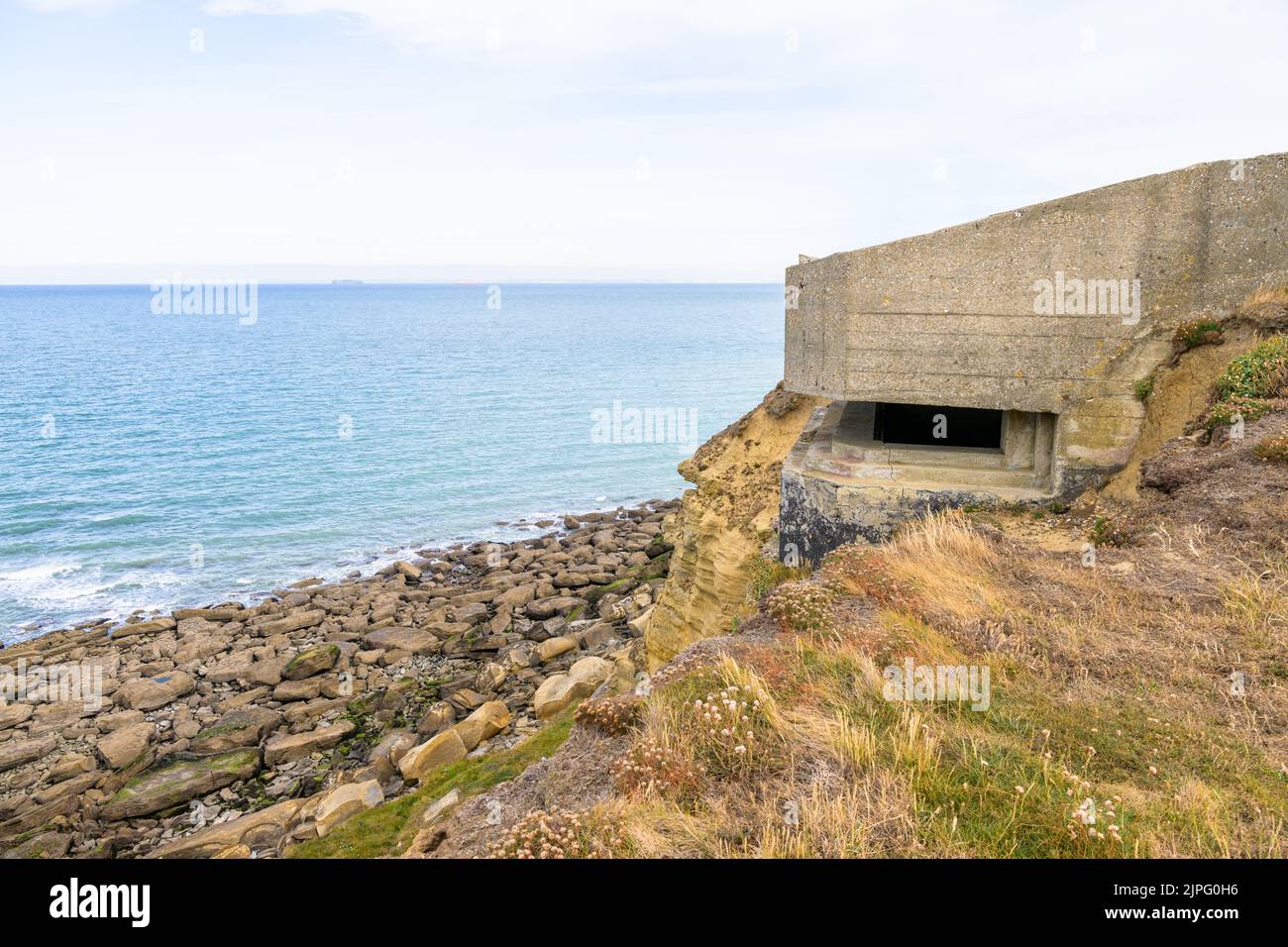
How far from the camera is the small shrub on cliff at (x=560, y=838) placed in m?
4.35

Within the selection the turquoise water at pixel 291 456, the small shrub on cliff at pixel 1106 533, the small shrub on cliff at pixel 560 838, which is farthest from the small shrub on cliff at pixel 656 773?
the turquoise water at pixel 291 456

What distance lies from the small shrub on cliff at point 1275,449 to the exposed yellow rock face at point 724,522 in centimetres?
644

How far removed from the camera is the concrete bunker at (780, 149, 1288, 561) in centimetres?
942

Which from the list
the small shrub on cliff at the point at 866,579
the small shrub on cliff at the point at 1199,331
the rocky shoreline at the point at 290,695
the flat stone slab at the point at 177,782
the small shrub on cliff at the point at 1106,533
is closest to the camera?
the small shrub on cliff at the point at 866,579

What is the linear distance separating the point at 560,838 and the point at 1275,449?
8.40 metres

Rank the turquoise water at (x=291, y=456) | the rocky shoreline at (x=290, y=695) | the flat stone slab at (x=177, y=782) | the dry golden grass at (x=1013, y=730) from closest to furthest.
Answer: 1. the dry golden grass at (x=1013, y=730)
2. the rocky shoreline at (x=290, y=695)
3. the flat stone slab at (x=177, y=782)
4. the turquoise water at (x=291, y=456)

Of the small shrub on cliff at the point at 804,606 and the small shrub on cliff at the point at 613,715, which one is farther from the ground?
the small shrub on cliff at the point at 804,606

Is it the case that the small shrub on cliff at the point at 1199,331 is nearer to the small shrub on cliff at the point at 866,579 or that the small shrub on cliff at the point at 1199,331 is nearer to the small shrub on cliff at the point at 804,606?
Result: the small shrub on cliff at the point at 866,579

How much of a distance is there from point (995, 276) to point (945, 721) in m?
6.57

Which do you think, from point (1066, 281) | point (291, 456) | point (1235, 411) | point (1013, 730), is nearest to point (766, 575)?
point (1066, 281)

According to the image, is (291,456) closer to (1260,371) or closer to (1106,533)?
(1106,533)

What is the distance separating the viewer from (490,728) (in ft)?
49.9

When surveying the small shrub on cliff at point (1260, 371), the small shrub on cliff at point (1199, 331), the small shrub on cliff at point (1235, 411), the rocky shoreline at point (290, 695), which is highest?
the small shrub on cliff at point (1199, 331)

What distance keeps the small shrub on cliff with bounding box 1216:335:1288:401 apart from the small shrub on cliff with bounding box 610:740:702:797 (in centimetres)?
844
